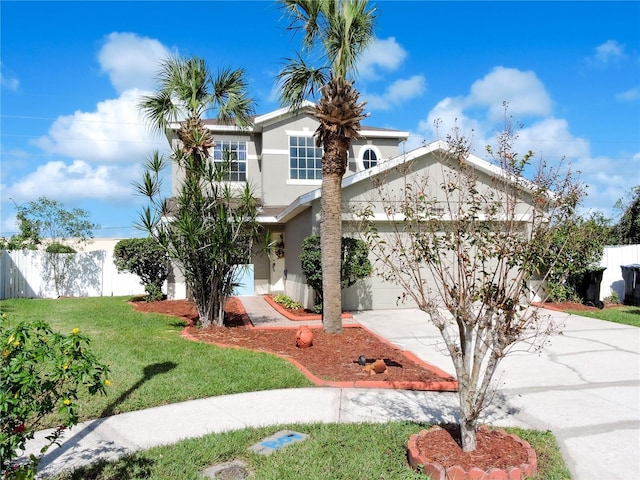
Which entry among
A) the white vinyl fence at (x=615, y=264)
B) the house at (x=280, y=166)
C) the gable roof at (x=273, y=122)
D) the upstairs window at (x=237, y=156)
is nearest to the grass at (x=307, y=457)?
the house at (x=280, y=166)

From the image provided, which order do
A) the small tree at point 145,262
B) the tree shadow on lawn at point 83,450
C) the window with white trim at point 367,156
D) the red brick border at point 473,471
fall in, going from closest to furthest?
the red brick border at point 473,471
the tree shadow on lawn at point 83,450
the small tree at point 145,262
the window with white trim at point 367,156

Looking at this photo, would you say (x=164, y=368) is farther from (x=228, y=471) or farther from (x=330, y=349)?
(x=228, y=471)

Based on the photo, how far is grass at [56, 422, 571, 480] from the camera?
13.3ft

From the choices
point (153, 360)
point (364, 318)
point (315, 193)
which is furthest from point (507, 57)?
point (153, 360)

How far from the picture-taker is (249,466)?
13.9 ft

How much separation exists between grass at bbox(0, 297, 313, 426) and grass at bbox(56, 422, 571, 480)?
110 cm

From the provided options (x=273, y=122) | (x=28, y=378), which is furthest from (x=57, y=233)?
(x=28, y=378)

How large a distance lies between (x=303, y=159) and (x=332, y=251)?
31.7ft

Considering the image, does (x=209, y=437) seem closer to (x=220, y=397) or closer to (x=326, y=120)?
(x=220, y=397)

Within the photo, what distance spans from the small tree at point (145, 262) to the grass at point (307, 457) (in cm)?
1277

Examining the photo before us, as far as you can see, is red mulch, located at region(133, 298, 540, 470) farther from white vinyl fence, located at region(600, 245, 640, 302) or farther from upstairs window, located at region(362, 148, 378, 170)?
white vinyl fence, located at region(600, 245, 640, 302)

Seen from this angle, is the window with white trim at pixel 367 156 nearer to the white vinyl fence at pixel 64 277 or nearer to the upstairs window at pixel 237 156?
the upstairs window at pixel 237 156

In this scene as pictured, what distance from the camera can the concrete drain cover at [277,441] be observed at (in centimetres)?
455

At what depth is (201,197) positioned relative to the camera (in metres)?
10.8
